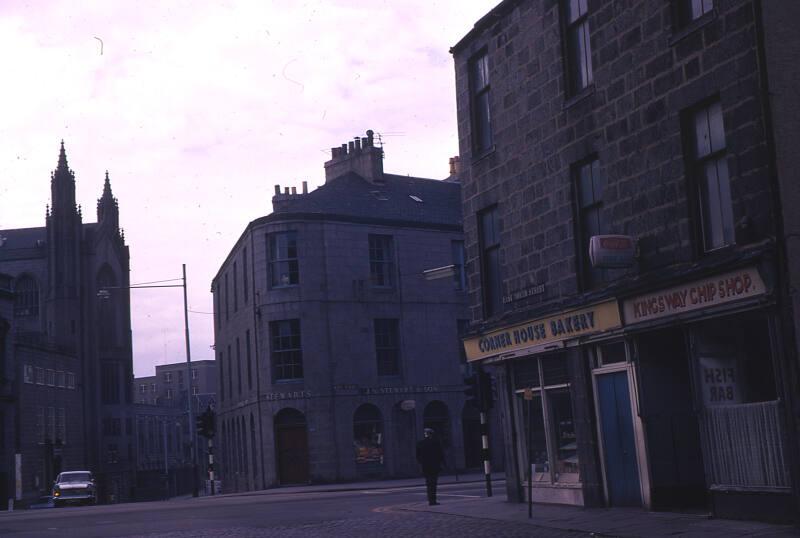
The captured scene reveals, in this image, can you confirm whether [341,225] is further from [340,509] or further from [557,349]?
[557,349]

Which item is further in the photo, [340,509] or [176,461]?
[176,461]

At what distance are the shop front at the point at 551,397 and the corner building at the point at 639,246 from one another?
5 centimetres

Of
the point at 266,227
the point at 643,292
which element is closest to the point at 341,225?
the point at 266,227

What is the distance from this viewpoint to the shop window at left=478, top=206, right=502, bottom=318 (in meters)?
23.5

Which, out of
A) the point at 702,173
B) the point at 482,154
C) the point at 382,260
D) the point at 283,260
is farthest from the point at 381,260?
the point at 702,173

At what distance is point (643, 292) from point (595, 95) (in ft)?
13.1

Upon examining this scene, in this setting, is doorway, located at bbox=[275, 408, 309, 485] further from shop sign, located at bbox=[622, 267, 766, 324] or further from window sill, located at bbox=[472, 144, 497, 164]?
shop sign, located at bbox=[622, 267, 766, 324]

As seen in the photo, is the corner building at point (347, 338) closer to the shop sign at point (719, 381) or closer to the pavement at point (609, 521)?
the pavement at point (609, 521)

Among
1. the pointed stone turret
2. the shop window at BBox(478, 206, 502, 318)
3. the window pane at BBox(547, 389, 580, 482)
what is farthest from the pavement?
the pointed stone turret

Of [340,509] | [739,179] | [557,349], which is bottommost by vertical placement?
[340,509]

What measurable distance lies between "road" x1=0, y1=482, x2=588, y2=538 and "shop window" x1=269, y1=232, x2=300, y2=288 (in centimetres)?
2018

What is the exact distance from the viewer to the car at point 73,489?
160 feet

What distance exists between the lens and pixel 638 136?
17891mm

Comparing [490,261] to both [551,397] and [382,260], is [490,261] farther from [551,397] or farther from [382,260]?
[382,260]
